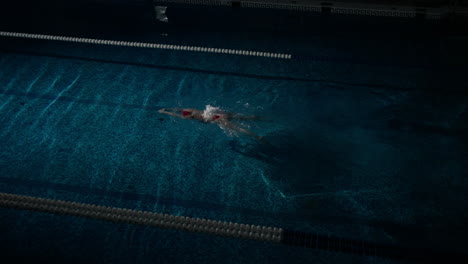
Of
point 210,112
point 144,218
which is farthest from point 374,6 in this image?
point 144,218

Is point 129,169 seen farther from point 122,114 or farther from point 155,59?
point 155,59

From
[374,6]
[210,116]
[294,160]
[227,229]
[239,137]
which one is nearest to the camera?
[227,229]

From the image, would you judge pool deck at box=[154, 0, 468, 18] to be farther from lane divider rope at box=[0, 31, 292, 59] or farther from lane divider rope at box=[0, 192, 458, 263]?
lane divider rope at box=[0, 192, 458, 263]

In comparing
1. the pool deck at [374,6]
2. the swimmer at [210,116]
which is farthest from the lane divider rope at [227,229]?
the pool deck at [374,6]

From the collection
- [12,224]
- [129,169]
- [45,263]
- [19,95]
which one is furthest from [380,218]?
[19,95]

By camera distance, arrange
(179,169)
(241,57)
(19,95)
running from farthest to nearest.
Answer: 1. (241,57)
2. (19,95)
3. (179,169)

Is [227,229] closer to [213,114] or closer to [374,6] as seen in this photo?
[213,114]

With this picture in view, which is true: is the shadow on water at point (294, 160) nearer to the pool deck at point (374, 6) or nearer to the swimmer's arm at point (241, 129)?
the swimmer's arm at point (241, 129)

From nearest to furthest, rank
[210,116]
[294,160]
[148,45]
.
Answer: [294,160] → [210,116] → [148,45]
